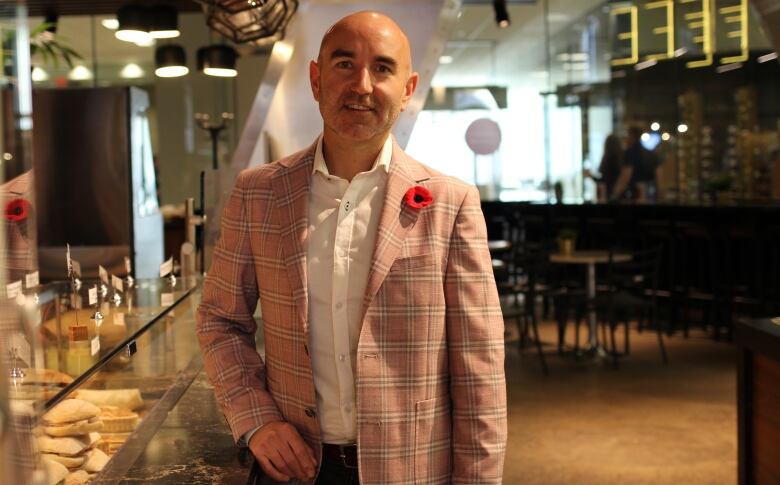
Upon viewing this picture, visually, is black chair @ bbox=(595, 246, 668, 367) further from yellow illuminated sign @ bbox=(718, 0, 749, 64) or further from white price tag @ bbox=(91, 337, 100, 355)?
white price tag @ bbox=(91, 337, 100, 355)

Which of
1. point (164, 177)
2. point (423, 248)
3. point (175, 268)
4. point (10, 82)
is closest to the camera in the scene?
point (10, 82)

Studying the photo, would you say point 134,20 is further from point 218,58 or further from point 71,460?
point 71,460

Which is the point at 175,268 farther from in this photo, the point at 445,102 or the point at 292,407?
the point at 445,102

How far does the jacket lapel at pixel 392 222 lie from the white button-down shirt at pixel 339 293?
31 millimetres

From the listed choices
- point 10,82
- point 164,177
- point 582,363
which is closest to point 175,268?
point 10,82

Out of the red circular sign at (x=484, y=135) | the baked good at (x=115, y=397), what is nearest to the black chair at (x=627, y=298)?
the red circular sign at (x=484, y=135)

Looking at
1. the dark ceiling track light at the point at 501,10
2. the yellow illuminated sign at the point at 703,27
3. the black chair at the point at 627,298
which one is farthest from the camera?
the yellow illuminated sign at the point at 703,27

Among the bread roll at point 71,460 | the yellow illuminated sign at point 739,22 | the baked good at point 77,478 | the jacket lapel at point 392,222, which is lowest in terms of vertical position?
the baked good at point 77,478

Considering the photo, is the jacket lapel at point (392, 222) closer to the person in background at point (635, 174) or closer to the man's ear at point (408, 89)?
the man's ear at point (408, 89)

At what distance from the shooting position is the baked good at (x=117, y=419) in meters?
1.80

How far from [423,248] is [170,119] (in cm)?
1073

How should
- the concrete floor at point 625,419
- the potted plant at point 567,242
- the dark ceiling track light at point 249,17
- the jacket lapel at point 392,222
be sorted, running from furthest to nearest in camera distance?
the potted plant at point 567,242 → the concrete floor at point 625,419 → the dark ceiling track light at point 249,17 → the jacket lapel at point 392,222

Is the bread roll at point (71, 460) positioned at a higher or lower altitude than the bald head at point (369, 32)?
lower

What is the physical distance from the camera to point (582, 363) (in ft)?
24.2
